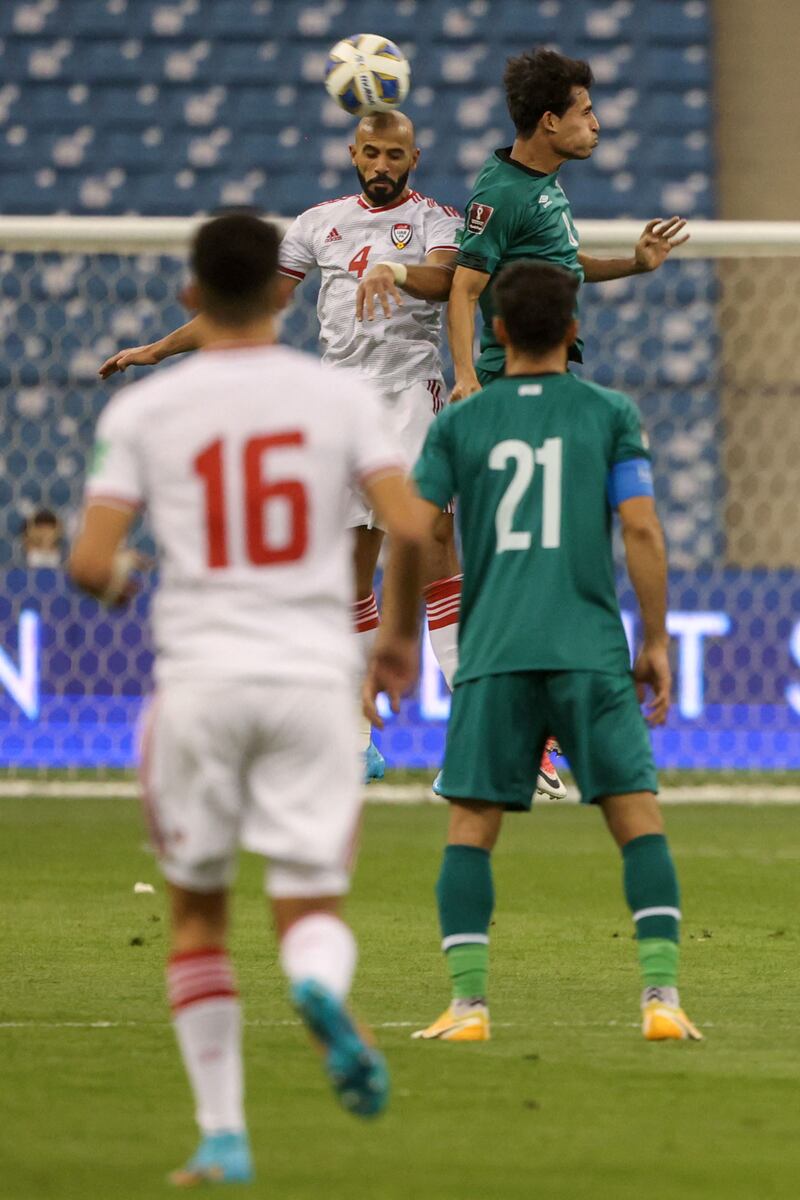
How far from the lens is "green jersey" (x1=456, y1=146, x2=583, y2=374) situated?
5566 mm

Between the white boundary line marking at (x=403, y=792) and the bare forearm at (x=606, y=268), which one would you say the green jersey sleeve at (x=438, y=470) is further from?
the white boundary line marking at (x=403, y=792)

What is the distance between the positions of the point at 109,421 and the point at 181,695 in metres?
0.39

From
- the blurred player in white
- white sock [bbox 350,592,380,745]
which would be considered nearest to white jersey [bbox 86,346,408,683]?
the blurred player in white

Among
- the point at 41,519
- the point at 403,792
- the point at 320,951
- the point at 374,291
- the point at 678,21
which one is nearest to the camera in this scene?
the point at 320,951

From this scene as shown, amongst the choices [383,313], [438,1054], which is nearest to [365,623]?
[383,313]

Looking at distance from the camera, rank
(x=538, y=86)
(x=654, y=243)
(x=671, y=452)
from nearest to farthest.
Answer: (x=538, y=86), (x=654, y=243), (x=671, y=452)

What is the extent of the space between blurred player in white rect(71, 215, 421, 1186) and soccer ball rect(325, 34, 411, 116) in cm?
332

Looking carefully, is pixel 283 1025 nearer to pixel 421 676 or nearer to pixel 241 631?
pixel 241 631

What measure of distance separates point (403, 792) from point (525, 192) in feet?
16.6

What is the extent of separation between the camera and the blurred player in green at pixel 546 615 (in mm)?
4055

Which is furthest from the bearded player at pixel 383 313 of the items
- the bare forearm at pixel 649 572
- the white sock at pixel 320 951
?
the white sock at pixel 320 951

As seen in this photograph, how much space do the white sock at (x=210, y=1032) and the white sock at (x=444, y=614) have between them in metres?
3.38

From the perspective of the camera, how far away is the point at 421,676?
10.4m

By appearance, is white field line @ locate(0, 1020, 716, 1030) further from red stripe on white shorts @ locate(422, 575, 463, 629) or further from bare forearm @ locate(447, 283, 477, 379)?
red stripe on white shorts @ locate(422, 575, 463, 629)
